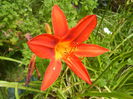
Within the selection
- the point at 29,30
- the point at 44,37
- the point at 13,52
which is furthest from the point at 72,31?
the point at 13,52

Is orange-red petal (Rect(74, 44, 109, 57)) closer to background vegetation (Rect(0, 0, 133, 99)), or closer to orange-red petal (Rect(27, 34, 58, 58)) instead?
orange-red petal (Rect(27, 34, 58, 58))

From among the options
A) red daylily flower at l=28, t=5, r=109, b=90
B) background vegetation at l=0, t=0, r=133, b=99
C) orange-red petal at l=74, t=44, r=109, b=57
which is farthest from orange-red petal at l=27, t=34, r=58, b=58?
background vegetation at l=0, t=0, r=133, b=99

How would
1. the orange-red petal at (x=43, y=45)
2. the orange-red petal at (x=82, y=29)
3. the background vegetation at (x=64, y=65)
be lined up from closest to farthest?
the orange-red petal at (x=43, y=45) → the orange-red petal at (x=82, y=29) → the background vegetation at (x=64, y=65)

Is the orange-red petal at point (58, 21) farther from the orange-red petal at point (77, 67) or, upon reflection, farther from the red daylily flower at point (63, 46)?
the orange-red petal at point (77, 67)

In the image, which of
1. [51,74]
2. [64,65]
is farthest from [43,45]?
[64,65]

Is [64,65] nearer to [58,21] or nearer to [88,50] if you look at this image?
[88,50]

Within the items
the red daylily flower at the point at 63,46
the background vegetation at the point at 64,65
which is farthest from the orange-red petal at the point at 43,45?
the background vegetation at the point at 64,65

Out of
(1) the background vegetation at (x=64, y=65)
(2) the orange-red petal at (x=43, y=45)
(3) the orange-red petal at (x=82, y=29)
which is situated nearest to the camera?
(2) the orange-red petal at (x=43, y=45)

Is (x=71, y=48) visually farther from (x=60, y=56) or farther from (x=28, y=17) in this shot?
(x=28, y=17)
